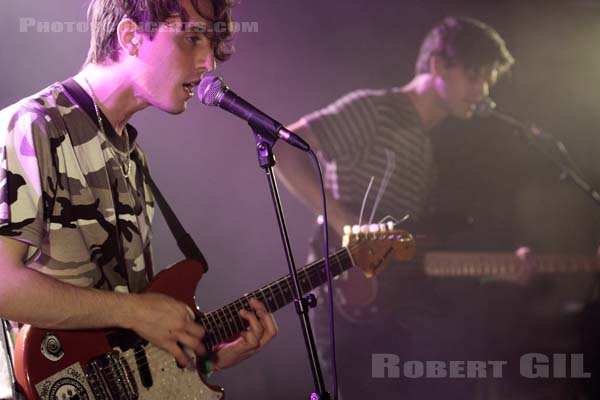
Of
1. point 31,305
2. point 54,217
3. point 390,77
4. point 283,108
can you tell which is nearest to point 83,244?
point 54,217

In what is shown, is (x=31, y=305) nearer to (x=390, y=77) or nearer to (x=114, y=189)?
(x=114, y=189)

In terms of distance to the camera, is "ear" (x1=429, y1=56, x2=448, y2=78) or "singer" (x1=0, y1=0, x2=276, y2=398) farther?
"ear" (x1=429, y1=56, x2=448, y2=78)

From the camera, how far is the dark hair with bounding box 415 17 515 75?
10.5ft

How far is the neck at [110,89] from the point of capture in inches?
82.6

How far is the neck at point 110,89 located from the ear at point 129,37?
7 cm

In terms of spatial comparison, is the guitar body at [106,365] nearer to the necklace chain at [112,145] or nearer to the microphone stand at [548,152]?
the necklace chain at [112,145]

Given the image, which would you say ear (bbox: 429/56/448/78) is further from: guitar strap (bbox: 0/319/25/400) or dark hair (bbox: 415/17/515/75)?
guitar strap (bbox: 0/319/25/400)

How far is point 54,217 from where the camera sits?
71.9 inches

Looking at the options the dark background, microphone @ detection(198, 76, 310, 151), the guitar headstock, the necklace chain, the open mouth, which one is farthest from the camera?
the dark background

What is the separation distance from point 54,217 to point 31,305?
0.28 m

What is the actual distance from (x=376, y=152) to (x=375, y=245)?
74cm

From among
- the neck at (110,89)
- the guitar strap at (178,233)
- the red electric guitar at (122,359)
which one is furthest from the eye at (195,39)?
the red electric guitar at (122,359)

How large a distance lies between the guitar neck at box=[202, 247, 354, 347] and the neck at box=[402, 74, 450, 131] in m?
1.03

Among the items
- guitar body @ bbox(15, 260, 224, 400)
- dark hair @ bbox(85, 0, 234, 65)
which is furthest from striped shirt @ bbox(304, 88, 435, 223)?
guitar body @ bbox(15, 260, 224, 400)
